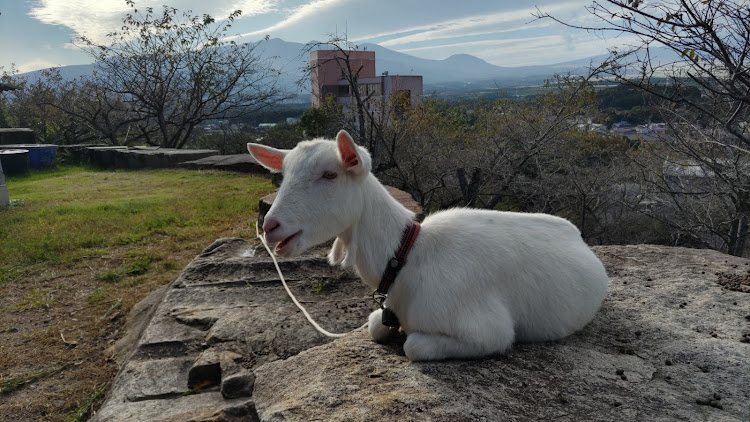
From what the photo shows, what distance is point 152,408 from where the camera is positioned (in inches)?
112

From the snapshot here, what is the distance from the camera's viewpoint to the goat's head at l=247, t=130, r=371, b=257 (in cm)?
249

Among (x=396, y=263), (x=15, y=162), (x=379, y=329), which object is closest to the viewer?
(x=396, y=263)

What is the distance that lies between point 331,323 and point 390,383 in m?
1.44

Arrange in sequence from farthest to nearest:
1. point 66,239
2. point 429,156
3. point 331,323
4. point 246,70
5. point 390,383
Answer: point 246,70, point 429,156, point 66,239, point 331,323, point 390,383

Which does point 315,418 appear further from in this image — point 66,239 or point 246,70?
point 246,70

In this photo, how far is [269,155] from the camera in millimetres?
2926

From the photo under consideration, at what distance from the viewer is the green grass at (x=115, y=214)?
23.2ft

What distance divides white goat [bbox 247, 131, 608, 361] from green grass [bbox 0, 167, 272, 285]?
15.5 ft

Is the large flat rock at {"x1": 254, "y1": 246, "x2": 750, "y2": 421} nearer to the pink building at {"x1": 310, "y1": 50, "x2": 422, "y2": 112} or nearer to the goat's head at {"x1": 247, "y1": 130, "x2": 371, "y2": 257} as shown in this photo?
the goat's head at {"x1": 247, "y1": 130, "x2": 371, "y2": 257}

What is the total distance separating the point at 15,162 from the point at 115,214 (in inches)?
311

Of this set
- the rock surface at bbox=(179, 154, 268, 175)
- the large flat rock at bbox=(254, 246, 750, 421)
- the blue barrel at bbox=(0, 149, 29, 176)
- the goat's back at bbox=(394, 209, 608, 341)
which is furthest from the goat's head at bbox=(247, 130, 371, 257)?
the blue barrel at bbox=(0, 149, 29, 176)

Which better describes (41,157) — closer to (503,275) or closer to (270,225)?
(270,225)

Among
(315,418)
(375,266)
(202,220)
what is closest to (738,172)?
(375,266)

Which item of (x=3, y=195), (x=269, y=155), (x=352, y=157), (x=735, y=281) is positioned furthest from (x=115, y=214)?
(x=735, y=281)
